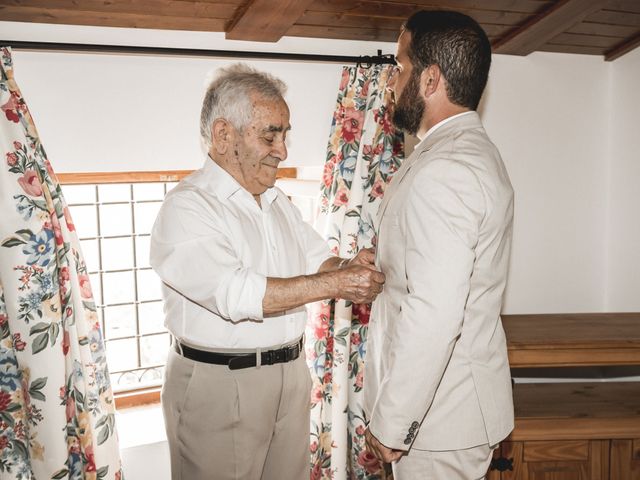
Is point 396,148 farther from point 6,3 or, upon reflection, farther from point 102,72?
point 6,3

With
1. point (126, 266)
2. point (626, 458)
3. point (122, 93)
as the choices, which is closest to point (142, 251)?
point (126, 266)

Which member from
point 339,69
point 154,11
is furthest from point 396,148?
point 154,11

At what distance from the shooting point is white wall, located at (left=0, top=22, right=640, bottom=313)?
218cm

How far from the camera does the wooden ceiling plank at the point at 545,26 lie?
88.4 inches

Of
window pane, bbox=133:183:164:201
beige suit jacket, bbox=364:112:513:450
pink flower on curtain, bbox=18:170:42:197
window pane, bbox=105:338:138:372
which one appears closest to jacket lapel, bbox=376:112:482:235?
beige suit jacket, bbox=364:112:513:450

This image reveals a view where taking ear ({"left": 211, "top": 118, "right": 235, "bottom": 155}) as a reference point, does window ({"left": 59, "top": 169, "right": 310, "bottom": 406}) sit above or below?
below

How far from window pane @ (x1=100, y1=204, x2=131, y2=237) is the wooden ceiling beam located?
0.96 meters

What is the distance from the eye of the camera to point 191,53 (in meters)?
2.15

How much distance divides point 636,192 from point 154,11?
91.9 inches

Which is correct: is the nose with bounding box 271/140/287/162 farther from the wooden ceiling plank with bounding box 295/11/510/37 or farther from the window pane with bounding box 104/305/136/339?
the window pane with bounding box 104/305/136/339

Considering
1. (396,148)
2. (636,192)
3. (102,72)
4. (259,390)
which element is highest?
(102,72)

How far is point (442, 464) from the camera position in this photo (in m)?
1.38

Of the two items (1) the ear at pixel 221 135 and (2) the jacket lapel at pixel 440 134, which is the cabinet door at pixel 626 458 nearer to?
(2) the jacket lapel at pixel 440 134

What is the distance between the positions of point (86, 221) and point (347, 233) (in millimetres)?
1199
